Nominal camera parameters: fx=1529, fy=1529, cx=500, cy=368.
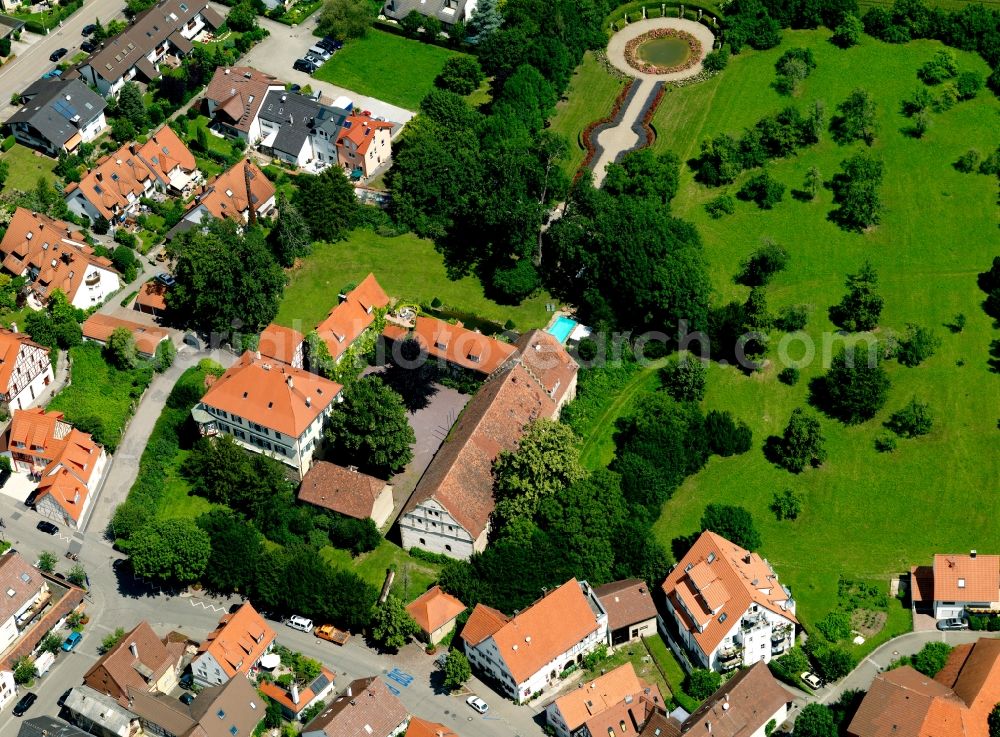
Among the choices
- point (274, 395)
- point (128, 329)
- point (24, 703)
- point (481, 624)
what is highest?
point (274, 395)

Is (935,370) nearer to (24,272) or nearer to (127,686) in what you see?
(127,686)

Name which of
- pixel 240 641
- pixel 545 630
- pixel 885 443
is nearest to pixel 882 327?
pixel 885 443

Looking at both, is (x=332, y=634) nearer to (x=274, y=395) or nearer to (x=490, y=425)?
(x=274, y=395)

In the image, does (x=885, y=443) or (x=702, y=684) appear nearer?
(x=702, y=684)

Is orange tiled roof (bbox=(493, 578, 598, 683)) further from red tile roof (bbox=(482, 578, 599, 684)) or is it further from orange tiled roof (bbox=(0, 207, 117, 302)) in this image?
orange tiled roof (bbox=(0, 207, 117, 302))

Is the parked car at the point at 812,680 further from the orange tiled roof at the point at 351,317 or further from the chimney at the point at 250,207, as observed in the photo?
the chimney at the point at 250,207

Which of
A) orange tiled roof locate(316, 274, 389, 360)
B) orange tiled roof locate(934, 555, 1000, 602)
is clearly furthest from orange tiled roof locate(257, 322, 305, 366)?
orange tiled roof locate(934, 555, 1000, 602)
